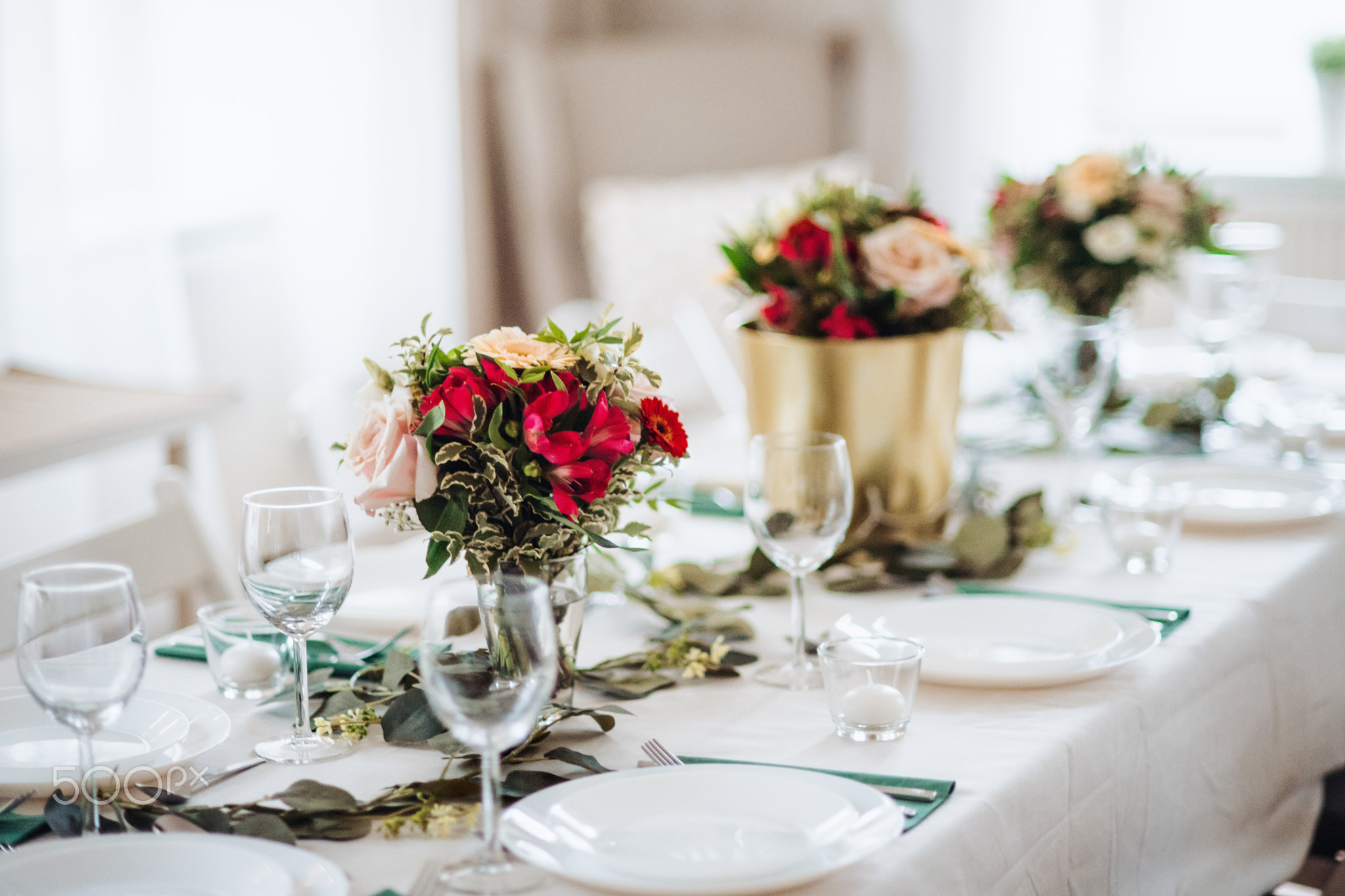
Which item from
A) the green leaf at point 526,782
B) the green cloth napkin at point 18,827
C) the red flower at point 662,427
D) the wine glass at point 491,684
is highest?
the red flower at point 662,427

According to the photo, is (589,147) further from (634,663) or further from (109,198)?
(634,663)

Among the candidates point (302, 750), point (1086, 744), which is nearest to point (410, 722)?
point (302, 750)

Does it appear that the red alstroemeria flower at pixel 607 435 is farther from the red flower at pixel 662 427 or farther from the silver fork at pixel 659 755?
the silver fork at pixel 659 755

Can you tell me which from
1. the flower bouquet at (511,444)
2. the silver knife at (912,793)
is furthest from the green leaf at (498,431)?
the silver knife at (912,793)

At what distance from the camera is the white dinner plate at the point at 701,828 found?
722mm

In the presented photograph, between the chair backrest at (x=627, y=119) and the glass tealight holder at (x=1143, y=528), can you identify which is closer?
the glass tealight holder at (x=1143, y=528)

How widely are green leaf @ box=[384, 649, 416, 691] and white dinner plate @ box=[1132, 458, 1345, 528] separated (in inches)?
34.5

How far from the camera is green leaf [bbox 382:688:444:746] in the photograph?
0.93 m

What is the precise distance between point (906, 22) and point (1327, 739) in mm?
2941

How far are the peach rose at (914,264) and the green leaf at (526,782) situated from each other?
68cm

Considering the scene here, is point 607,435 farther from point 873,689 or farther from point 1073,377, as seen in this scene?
point 1073,377

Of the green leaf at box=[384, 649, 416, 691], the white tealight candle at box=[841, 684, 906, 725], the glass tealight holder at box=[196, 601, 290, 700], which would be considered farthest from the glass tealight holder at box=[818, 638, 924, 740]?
the glass tealight holder at box=[196, 601, 290, 700]

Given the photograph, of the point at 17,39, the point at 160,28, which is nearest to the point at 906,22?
the point at 160,28

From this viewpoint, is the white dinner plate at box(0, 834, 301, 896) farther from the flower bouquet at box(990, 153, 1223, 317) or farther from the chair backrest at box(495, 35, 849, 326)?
the chair backrest at box(495, 35, 849, 326)
